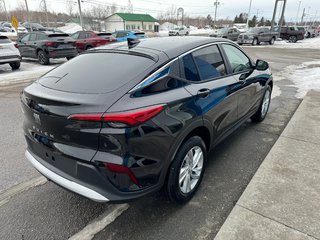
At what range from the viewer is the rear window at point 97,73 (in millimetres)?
2231

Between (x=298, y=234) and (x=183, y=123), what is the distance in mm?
1431

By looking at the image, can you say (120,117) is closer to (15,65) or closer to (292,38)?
(15,65)

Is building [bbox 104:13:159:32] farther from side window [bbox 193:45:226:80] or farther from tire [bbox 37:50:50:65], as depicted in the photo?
side window [bbox 193:45:226:80]

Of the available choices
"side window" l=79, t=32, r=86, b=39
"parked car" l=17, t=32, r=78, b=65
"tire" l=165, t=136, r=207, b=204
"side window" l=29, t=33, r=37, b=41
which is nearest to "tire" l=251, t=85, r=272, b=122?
"tire" l=165, t=136, r=207, b=204

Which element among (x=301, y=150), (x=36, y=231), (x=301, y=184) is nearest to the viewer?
(x=36, y=231)

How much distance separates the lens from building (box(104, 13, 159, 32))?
67688mm

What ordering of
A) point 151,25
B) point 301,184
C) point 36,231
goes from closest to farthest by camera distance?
1. point 36,231
2. point 301,184
3. point 151,25

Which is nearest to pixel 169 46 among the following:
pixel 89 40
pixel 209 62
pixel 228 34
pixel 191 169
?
pixel 209 62

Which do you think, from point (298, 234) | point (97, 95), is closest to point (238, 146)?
point (298, 234)

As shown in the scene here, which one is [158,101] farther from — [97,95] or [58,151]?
[58,151]

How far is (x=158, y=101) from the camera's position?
2166 mm

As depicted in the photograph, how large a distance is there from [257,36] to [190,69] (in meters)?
26.7

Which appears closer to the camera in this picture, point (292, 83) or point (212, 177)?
point (212, 177)

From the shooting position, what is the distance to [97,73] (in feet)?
8.02
